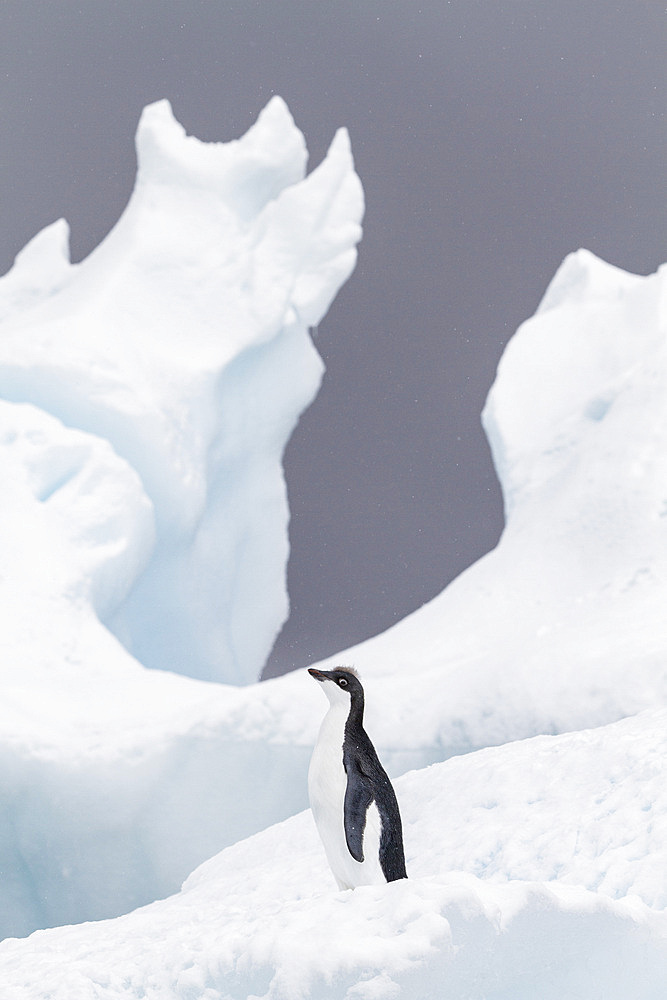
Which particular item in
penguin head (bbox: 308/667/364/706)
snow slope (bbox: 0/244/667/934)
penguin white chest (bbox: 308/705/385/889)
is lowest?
snow slope (bbox: 0/244/667/934)

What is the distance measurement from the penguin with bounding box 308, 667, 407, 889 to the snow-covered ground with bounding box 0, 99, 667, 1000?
0.10 meters

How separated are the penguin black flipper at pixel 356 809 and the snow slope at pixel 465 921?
0.12 meters

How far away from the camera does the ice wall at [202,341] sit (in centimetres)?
456

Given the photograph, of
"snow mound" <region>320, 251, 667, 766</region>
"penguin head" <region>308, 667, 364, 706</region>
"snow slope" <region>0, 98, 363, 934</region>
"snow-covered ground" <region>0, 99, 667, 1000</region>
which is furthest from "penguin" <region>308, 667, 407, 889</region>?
"snow slope" <region>0, 98, 363, 934</region>

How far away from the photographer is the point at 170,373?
466 centimetres

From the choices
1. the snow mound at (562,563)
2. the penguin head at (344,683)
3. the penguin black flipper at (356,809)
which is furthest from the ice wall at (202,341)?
the penguin black flipper at (356,809)

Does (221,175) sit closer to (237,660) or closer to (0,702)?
(237,660)

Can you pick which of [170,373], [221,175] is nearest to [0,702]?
[170,373]

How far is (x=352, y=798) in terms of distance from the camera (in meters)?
1.40

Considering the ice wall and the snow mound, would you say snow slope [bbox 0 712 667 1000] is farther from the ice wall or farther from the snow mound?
the ice wall

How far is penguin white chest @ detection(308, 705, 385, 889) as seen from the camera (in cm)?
140

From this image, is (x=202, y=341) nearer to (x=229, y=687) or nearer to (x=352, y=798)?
(x=229, y=687)

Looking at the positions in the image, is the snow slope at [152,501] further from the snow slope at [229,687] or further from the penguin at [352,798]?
the penguin at [352,798]

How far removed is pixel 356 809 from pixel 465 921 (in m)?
0.41
